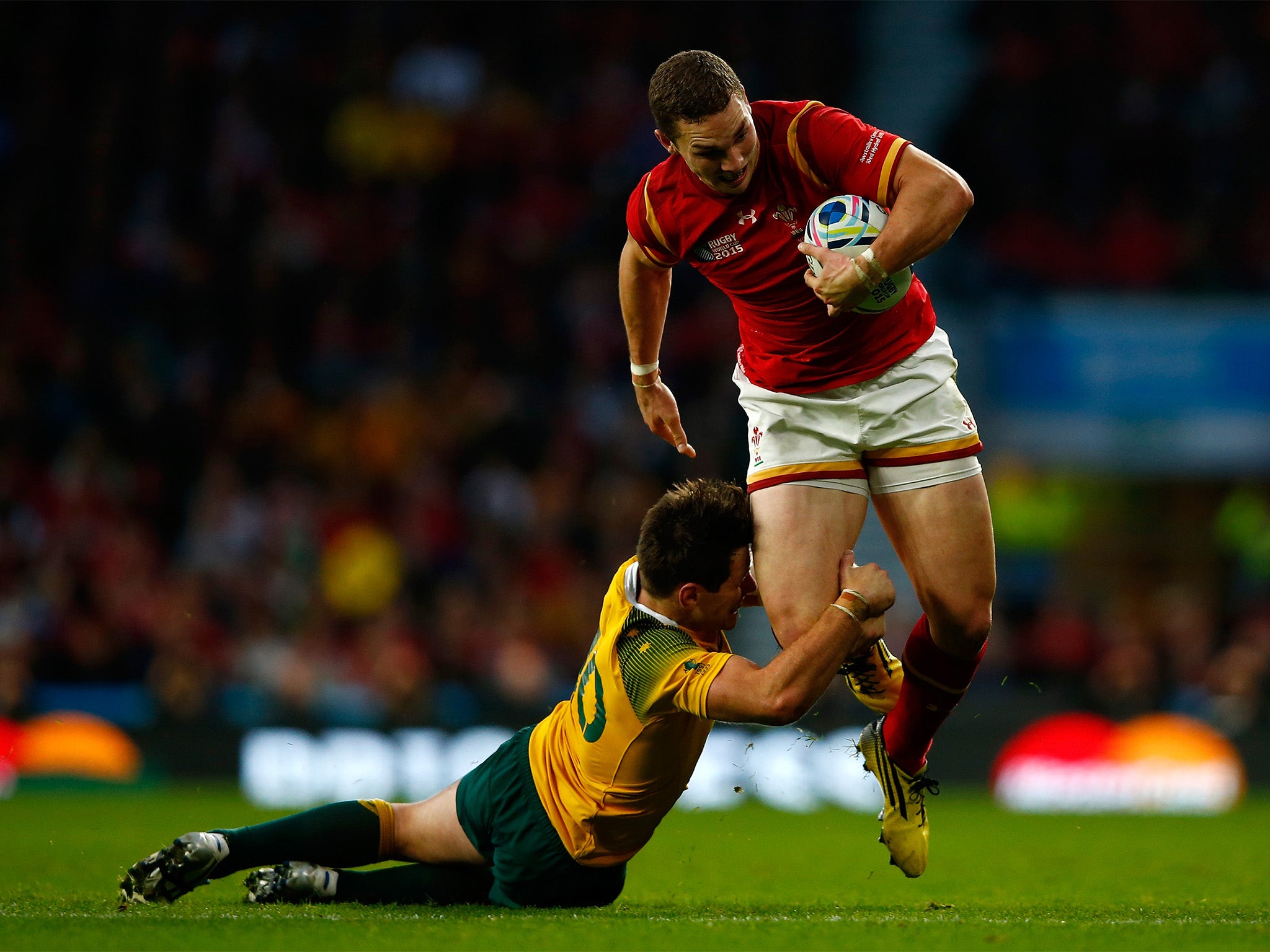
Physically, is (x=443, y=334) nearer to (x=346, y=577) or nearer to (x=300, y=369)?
(x=300, y=369)

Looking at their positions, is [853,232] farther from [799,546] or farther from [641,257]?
[799,546]

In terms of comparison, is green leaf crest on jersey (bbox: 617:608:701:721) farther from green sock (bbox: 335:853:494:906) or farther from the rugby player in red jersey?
green sock (bbox: 335:853:494:906)

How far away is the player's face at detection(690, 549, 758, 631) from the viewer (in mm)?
5098

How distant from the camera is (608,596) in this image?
5281 mm

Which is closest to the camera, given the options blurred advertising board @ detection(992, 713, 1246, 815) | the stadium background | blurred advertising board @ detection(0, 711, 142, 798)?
blurred advertising board @ detection(0, 711, 142, 798)

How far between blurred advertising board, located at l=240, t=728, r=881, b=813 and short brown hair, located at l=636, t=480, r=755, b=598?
6.35 m

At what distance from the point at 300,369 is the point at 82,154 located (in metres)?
3.23

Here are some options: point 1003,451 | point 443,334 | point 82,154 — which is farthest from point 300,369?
point 1003,451

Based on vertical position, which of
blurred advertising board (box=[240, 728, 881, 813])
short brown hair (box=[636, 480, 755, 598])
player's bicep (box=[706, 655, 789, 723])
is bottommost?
blurred advertising board (box=[240, 728, 881, 813])

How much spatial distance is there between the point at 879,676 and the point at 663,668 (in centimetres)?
119

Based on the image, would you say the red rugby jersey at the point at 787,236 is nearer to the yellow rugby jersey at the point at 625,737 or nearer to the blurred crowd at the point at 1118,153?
the yellow rugby jersey at the point at 625,737

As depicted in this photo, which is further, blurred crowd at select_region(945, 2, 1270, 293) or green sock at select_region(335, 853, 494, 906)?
blurred crowd at select_region(945, 2, 1270, 293)

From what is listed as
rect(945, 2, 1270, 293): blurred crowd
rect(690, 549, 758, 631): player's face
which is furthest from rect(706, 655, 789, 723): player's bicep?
rect(945, 2, 1270, 293): blurred crowd

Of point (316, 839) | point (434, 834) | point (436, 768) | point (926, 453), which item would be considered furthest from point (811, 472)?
point (436, 768)
